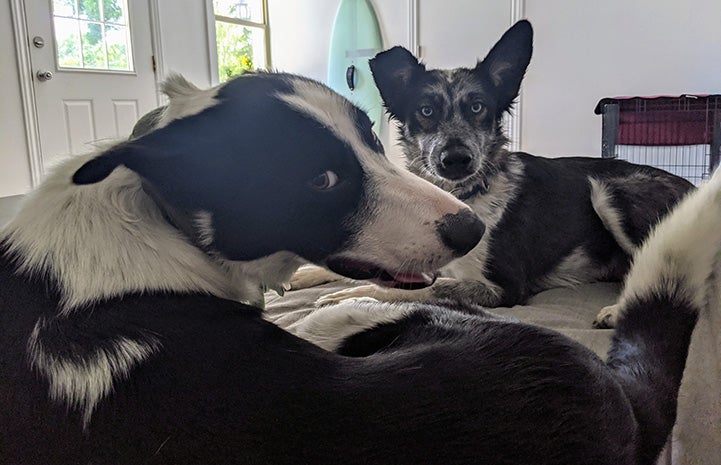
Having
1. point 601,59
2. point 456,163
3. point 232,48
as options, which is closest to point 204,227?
point 456,163

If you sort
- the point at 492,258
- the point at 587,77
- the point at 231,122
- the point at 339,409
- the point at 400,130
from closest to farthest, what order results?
1. the point at 339,409
2. the point at 231,122
3. the point at 492,258
4. the point at 400,130
5. the point at 587,77

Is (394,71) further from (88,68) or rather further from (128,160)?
(88,68)

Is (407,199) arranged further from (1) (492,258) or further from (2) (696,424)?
(1) (492,258)

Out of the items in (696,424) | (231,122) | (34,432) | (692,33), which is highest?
(692,33)

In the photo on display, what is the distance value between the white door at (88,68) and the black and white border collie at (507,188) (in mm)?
2814

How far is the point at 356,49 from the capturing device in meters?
5.99

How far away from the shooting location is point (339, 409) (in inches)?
24.6

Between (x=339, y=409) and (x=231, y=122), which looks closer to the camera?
(x=339, y=409)

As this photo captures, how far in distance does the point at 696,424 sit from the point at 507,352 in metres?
0.50

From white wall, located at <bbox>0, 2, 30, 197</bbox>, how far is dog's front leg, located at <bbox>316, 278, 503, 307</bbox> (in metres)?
3.42

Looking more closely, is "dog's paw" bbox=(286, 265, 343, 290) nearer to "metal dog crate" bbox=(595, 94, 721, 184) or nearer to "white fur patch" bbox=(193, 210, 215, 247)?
"white fur patch" bbox=(193, 210, 215, 247)

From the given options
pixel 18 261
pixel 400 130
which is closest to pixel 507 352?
pixel 18 261

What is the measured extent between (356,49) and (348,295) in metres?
4.77

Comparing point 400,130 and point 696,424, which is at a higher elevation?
point 400,130
